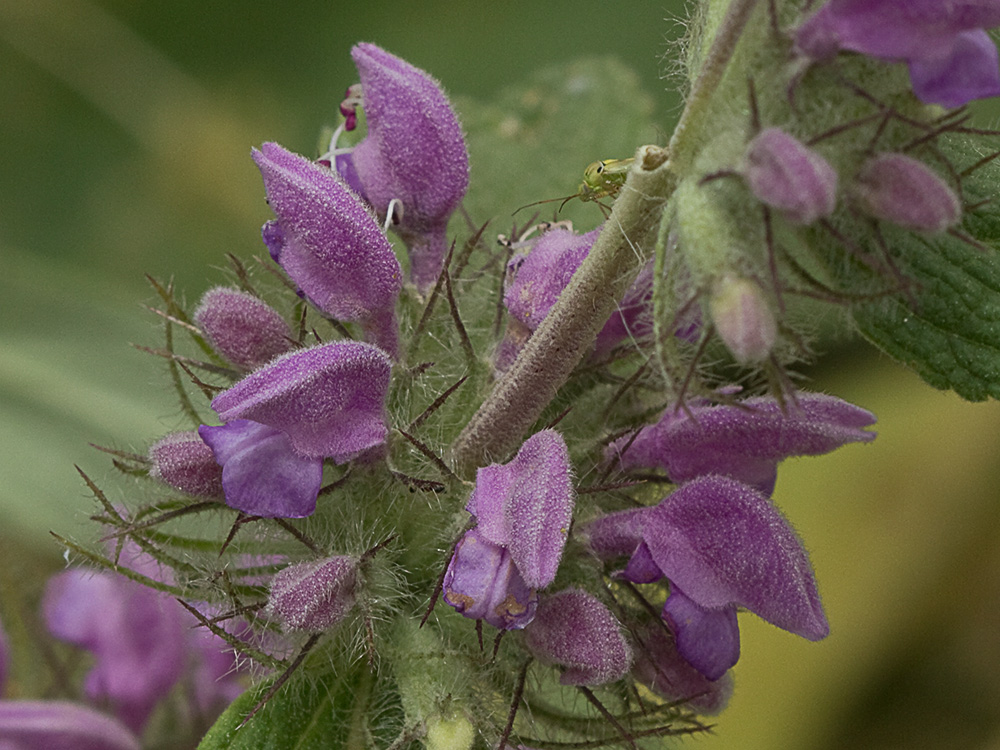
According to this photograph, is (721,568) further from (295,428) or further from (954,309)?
(295,428)

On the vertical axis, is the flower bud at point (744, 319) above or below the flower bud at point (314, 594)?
above

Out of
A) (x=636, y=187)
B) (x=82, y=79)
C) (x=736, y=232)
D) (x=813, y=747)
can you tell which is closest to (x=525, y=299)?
(x=636, y=187)

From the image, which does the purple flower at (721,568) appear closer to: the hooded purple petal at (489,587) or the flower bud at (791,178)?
the hooded purple petal at (489,587)

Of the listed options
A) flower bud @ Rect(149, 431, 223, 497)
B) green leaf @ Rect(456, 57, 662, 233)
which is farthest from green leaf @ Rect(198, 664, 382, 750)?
green leaf @ Rect(456, 57, 662, 233)

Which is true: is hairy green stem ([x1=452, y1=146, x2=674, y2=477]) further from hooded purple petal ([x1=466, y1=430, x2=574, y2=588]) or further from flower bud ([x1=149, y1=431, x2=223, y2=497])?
flower bud ([x1=149, y1=431, x2=223, y2=497])

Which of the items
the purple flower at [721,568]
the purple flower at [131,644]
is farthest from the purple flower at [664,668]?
the purple flower at [131,644]

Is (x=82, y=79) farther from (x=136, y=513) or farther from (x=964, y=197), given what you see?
(x=964, y=197)

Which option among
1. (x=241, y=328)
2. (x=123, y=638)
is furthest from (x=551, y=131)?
(x=123, y=638)
